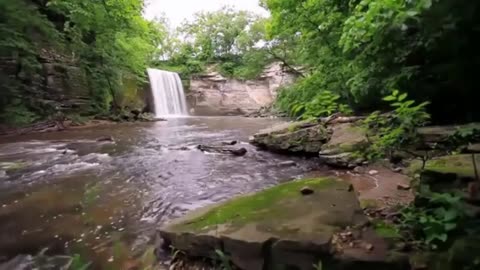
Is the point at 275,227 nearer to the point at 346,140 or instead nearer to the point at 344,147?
the point at 344,147

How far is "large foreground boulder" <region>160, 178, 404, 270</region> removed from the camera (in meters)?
1.79

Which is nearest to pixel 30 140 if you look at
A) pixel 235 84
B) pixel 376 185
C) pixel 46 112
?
pixel 46 112

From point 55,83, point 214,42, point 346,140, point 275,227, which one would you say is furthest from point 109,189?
point 214,42

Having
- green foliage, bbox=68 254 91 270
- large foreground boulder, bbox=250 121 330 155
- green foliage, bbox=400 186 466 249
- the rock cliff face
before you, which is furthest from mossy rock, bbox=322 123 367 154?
the rock cliff face

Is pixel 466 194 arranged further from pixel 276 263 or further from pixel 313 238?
pixel 276 263

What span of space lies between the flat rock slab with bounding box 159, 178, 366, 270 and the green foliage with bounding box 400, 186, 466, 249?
300 millimetres

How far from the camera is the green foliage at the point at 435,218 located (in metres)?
1.64

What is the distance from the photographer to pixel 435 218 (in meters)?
1.78

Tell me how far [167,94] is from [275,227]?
19.5 meters

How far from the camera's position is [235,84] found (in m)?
24.5

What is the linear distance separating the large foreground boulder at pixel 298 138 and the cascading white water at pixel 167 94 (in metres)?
13.5

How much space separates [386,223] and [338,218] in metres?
0.31

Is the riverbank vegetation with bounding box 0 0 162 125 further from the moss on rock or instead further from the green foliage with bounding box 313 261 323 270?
the green foliage with bounding box 313 261 323 270

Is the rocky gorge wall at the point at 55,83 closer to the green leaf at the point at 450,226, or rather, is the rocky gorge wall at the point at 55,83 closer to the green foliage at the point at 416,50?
the green foliage at the point at 416,50
